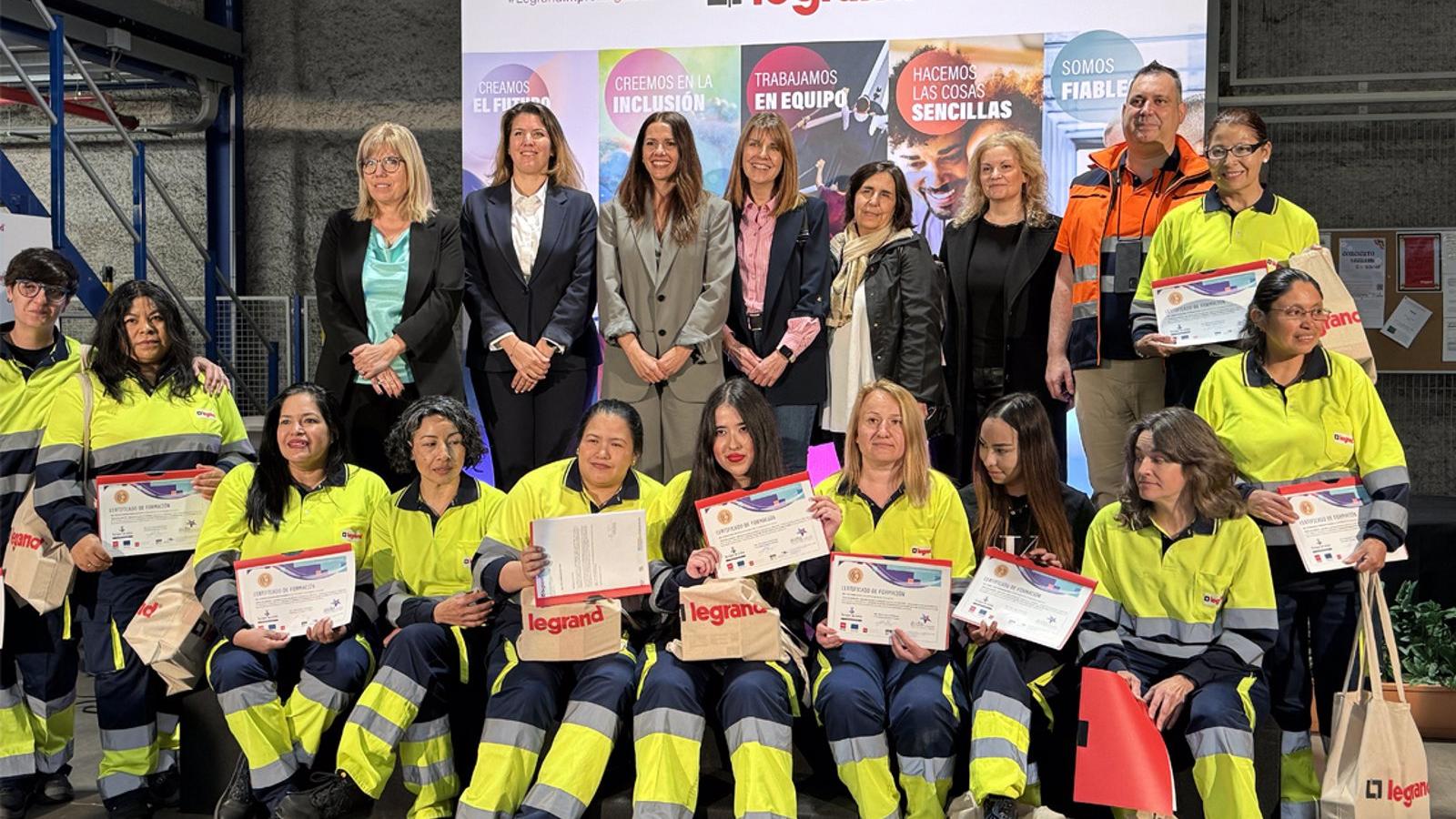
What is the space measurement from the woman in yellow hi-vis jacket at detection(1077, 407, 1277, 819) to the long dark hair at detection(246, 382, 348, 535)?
2355 mm

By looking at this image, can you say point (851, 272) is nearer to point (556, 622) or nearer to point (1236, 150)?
point (1236, 150)

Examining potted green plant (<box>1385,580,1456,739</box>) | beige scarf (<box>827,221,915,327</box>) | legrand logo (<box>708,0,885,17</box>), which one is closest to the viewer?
beige scarf (<box>827,221,915,327</box>)

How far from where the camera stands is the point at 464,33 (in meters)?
7.10

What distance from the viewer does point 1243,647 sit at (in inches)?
139

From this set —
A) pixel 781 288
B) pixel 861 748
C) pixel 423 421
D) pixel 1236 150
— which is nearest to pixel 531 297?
pixel 423 421

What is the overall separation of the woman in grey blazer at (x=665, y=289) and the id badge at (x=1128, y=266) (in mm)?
1320

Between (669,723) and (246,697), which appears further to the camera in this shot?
(246,697)

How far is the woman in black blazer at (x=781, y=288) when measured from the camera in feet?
14.6

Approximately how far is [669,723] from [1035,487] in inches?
51.5

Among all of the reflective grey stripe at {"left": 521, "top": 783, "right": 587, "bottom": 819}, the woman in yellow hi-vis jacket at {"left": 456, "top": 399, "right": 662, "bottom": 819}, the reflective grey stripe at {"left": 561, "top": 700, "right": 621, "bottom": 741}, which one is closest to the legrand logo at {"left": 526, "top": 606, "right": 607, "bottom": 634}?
the woman in yellow hi-vis jacket at {"left": 456, "top": 399, "right": 662, "bottom": 819}

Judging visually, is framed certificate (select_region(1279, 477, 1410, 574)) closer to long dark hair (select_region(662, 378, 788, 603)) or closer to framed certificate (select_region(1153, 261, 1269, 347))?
framed certificate (select_region(1153, 261, 1269, 347))

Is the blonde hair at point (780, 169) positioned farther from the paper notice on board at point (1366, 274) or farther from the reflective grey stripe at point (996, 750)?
the paper notice on board at point (1366, 274)

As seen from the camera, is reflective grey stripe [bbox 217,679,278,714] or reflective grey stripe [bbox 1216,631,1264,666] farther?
reflective grey stripe [bbox 217,679,278,714]

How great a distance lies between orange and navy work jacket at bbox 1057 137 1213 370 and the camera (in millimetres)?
4301
